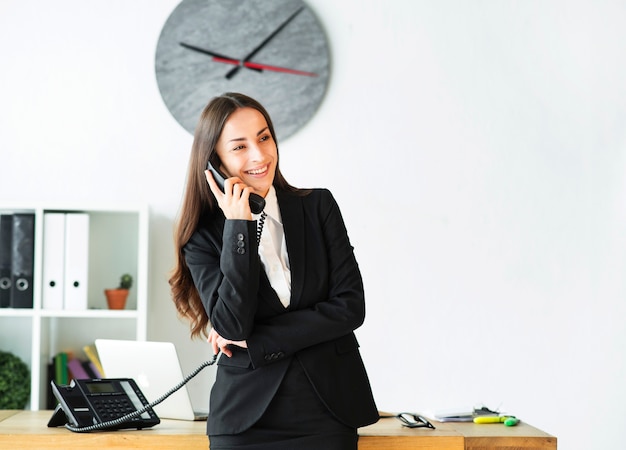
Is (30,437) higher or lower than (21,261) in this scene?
lower

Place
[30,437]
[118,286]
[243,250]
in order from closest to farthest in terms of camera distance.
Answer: [243,250] → [30,437] → [118,286]

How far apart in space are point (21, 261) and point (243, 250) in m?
1.71

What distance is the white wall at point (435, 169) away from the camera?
3566 millimetres

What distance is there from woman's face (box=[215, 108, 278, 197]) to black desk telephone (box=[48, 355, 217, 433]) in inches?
20.2

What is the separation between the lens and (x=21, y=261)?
327 cm

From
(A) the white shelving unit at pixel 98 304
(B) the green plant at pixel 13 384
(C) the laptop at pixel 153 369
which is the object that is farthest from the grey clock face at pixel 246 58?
(C) the laptop at pixel 153 369

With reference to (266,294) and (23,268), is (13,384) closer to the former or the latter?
(23,268)

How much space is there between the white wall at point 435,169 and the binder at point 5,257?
11.3 inches

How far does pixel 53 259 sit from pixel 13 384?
0.51 meters

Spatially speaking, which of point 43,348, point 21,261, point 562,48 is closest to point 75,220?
point 21,261

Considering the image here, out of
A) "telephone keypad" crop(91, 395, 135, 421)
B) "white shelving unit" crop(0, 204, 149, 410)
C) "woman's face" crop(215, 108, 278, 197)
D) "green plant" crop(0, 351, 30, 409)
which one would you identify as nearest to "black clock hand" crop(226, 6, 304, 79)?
"white shelving unit" crop(0, 204, 149, 410)

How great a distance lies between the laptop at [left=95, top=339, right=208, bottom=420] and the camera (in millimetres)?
2393

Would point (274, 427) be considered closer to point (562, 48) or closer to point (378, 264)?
point (378, 264)

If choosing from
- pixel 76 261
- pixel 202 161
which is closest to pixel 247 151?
pixel 202 161
